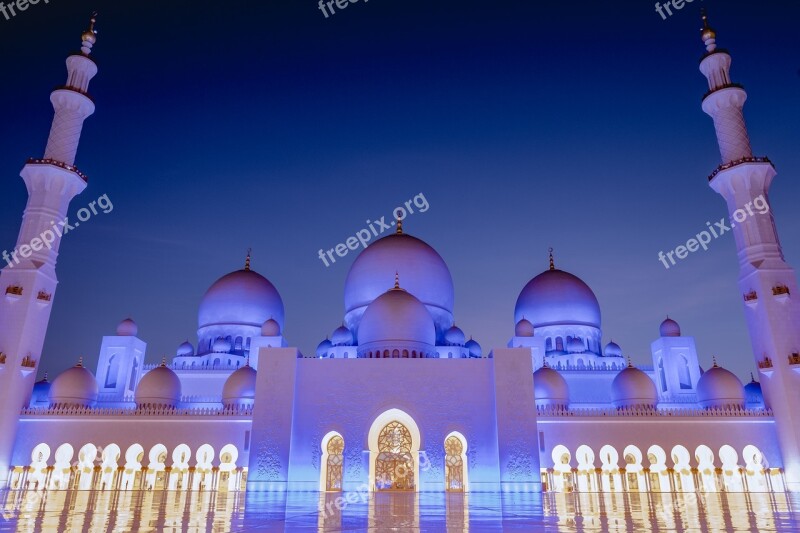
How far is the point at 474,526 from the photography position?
4020 millimetres

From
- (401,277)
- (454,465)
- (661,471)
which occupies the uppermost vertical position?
(401,277)

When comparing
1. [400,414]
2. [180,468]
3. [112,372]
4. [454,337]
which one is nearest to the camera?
[400,414]

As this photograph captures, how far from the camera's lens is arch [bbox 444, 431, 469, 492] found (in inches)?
544

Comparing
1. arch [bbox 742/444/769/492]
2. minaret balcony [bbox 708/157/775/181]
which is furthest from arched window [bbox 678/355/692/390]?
minaret balcony [bbox 708/157/775/181]

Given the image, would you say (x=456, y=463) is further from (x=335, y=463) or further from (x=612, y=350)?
(x=612, y=350)

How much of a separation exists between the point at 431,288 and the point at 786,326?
11.3 m

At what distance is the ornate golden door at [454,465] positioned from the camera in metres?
13.8

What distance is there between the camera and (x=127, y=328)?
67.2 feet

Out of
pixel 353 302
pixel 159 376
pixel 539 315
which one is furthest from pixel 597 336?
pixel 159 376

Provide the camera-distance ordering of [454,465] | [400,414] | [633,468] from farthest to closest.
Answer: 1. [633,468]
2. [400,414]
3. [454,465]

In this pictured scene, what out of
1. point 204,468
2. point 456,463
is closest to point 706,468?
point 456,463

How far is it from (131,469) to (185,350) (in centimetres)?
693

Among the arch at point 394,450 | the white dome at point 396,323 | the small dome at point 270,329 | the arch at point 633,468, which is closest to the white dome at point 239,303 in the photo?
the small dome at point 270,329

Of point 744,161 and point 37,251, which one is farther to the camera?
point 744,161
